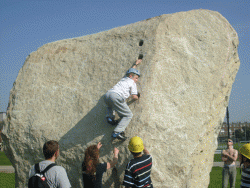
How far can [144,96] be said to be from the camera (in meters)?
4.79

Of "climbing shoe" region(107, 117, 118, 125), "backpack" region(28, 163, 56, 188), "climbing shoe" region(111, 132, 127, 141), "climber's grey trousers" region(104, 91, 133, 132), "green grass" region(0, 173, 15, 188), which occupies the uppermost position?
"climber's grey trousers" region(104, 91, 133, 132)

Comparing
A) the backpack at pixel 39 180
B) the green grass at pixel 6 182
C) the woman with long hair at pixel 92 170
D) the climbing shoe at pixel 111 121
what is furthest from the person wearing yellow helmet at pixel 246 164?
the green grass at pixel 6 182

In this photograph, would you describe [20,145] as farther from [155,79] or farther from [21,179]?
[155,79]

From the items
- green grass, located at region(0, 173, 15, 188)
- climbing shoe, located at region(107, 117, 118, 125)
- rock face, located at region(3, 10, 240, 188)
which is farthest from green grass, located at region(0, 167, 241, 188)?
climbing shoe, located at region(107, 117, 118, 125)

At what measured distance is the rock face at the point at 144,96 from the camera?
4625 mm

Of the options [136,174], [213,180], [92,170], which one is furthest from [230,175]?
[92,170]

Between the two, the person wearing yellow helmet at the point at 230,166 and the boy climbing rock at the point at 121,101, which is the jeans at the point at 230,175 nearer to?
the person wearing yellow helmet at the point at 230,166

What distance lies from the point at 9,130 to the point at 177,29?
4955 mm

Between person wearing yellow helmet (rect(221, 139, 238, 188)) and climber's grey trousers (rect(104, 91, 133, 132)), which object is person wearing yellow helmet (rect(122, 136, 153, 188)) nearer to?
climber's grey trousers (rect(104, 91, 133, 132))

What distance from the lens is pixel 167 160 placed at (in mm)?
4469

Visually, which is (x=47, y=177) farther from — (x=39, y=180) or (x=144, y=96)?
(x=144, y=96)

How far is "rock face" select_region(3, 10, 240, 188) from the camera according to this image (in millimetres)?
4625

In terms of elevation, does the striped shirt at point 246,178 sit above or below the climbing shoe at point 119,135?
below

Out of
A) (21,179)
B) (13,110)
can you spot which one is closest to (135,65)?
(13,110)
